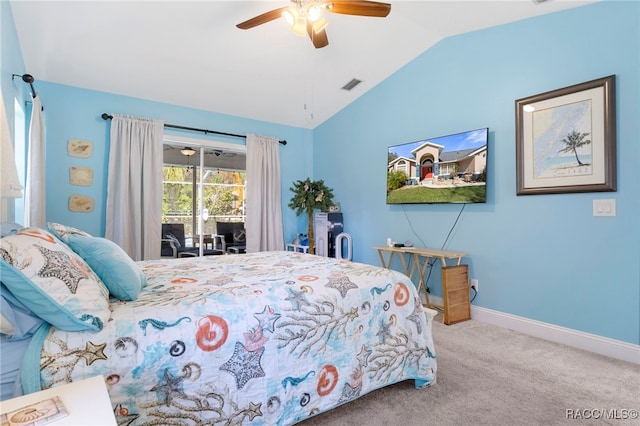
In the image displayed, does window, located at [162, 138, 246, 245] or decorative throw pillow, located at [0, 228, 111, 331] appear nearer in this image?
decorative throw pillow, located at [0, 228, 111, 331]

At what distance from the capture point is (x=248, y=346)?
1377 mm

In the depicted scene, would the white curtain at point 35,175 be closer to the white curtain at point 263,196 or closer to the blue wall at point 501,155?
the blue wall at point 501,155

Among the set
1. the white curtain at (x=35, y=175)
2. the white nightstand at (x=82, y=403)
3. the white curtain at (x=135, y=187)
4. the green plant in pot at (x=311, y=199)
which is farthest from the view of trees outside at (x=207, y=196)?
the white nightstand at (x=82, y=403)

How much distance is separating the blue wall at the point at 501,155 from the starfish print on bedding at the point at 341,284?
1990 mm

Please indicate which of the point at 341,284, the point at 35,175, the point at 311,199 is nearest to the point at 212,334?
the point at 341,284

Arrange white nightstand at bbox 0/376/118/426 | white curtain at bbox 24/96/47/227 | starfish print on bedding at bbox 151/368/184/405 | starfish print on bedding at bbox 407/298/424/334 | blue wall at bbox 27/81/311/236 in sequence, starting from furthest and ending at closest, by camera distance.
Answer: blue wall at bbox 27/81/311/236 → white curtain at bbox 24/96/47/227 → starfish print on bedding at bbox 407/298/424/334 → starfish print on bedding at bbox 151/368/184/405 → white nightstand at bbox 0/376/118/426

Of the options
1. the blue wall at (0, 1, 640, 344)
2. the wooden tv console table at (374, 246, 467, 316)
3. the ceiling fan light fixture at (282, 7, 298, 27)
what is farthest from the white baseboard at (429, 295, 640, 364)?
the ceiling fan light fixture at (282, 7, 298, 27)

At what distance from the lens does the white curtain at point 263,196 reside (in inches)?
189

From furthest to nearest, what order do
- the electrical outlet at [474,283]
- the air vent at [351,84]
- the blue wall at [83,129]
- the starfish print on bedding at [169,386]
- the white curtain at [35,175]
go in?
the air vent at [351,84] → the blue wall at [83,129] → the electrical outlet at [474,283] → the white curtain at [35,175] → the starfish print on bedding at [169,386]

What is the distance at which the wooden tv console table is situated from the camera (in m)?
3.12

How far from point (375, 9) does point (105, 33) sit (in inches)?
95.0

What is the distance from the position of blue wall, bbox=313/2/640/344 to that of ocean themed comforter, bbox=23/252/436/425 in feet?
4.99

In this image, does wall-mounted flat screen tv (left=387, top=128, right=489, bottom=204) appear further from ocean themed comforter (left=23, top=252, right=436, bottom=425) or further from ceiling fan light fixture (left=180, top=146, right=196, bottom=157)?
ceiling fan light fixture (left=180, top=146, right=196, bottom=157)

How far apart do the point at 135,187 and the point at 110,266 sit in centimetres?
282
